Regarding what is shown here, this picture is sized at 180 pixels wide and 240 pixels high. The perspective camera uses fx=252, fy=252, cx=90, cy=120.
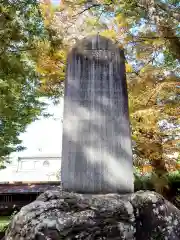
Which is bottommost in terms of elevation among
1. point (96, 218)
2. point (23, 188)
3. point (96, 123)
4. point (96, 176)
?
point (23, 188)

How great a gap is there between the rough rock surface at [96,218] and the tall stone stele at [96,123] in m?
0.34

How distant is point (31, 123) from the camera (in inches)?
489

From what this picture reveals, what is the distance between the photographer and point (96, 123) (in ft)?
10.8

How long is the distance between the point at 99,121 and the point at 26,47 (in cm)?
312

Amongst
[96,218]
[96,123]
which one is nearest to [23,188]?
[96,123]

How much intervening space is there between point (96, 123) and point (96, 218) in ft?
4.07

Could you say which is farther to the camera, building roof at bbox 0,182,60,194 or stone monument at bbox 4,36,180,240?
building roof at bbox 0,182,60,194

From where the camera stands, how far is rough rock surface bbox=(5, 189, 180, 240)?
2.32 meters

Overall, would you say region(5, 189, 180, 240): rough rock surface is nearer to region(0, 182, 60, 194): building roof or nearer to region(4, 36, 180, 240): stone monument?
region(4, 36, 180, 240): stone monument

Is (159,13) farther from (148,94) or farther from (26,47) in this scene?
(26,47)

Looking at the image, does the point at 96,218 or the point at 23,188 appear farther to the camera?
the point at 23,188

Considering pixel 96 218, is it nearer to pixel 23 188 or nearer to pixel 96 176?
pixel 96 176

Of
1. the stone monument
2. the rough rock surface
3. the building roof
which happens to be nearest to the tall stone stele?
the stone monument

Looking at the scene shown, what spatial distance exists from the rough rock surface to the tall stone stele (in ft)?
1.12
